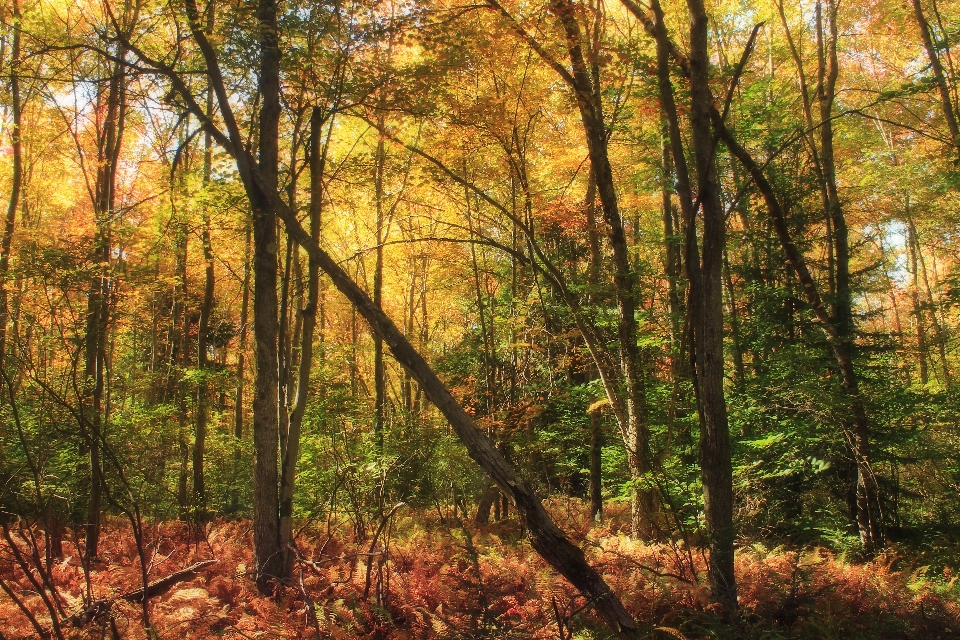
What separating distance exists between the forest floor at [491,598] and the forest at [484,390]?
4cm

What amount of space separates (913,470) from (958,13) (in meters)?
8.03

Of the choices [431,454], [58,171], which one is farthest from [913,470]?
[58,171]

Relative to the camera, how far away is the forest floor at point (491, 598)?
4785 mm

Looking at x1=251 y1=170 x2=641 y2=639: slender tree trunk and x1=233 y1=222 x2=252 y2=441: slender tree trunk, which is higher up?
x1=233 y1=222 x2=252 y2=441: slender tree trunk

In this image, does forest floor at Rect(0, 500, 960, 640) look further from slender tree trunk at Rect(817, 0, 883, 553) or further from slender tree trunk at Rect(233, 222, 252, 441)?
slender tree trunk at Rect(233, 222, 252, 441)

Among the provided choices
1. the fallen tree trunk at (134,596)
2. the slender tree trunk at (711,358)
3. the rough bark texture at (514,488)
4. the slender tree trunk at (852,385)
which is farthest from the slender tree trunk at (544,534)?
the slender tree trunk at (852,385)

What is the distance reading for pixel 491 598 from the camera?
565cm

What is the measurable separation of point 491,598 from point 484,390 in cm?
575

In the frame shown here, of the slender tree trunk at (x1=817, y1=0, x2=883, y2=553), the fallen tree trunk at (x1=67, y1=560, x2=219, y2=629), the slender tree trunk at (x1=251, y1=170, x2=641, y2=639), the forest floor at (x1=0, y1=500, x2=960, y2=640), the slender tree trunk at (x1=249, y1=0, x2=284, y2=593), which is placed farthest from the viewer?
the slender tree trunk at (x1=817, y1=0, x2=883, y2=553)

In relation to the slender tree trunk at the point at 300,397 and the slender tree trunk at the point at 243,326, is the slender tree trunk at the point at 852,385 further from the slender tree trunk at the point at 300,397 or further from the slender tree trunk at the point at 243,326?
the slender tree trunk at the point at 243,326

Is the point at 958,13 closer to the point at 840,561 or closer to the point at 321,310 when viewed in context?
the point at 840,561

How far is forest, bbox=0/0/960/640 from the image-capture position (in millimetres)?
4793

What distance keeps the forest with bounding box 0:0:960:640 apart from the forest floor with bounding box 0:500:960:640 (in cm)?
4

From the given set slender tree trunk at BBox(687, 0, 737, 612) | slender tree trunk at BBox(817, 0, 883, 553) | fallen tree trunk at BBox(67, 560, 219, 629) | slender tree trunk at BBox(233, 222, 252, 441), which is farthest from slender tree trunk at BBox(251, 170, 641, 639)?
slender tree trunk at BBox(233, 222, 252, 441)
